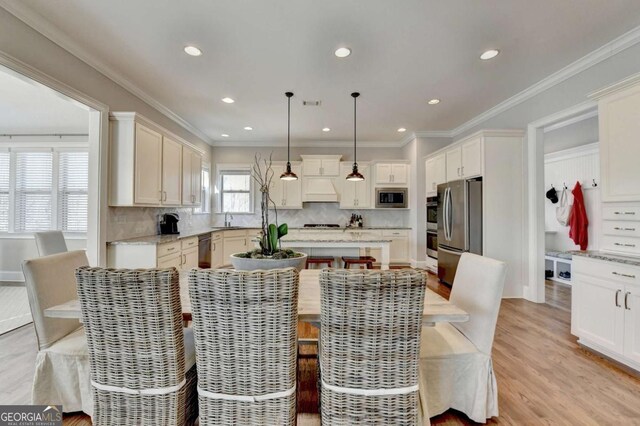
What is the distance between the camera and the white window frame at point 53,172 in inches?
187

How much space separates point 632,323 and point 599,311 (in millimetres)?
256

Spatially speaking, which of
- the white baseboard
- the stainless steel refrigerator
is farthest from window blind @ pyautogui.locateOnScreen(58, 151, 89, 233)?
the stainless steel refrigerator

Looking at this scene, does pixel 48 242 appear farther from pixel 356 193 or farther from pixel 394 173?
pixel 394 173

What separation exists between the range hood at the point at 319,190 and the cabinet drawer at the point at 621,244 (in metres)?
4.33

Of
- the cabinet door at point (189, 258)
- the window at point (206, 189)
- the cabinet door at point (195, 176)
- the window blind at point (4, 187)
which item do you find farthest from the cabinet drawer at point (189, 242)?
the window blind at point (4, 187)

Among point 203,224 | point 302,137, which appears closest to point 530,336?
point 302,137

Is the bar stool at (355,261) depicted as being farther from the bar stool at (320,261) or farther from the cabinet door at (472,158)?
the cabinet door at (472,158)

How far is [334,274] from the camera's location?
3.76 ft

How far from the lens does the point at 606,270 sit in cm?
227

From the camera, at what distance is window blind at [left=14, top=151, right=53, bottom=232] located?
189 inches

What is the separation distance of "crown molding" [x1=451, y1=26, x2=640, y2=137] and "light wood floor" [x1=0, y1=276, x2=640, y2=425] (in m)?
2.75

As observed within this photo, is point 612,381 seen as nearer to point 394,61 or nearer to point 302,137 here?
point 394,61

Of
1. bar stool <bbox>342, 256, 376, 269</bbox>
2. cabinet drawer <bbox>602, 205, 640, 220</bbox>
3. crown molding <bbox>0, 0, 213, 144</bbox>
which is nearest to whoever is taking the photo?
crown molding <bbox>0, 0, 213, 144</bbox>

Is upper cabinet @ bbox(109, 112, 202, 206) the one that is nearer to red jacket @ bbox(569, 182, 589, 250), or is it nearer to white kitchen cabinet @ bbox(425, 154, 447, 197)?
white kitchen cabinet @ bbox(425, 154, 447, 197)
